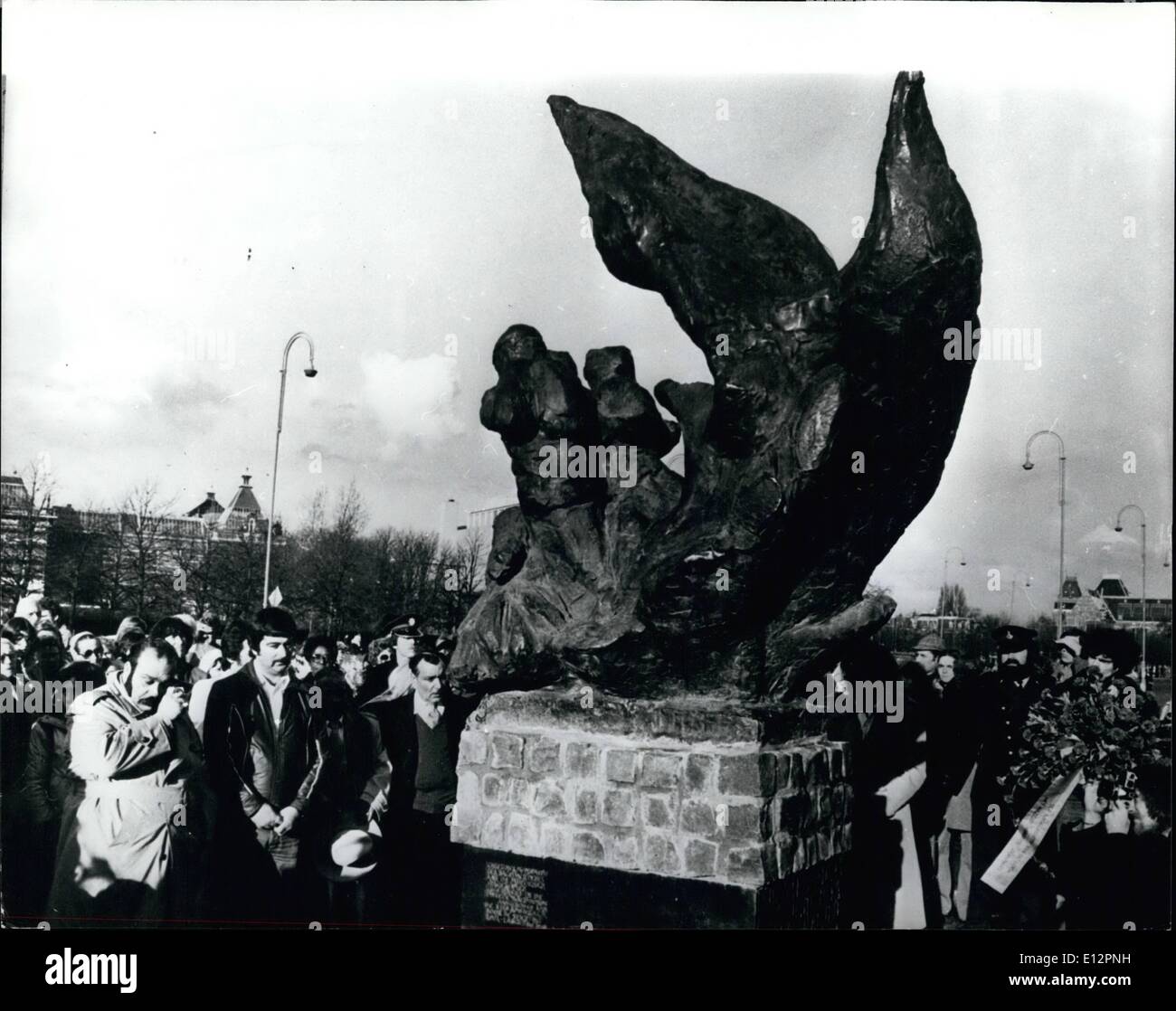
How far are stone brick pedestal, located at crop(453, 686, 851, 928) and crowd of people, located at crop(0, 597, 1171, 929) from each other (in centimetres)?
98

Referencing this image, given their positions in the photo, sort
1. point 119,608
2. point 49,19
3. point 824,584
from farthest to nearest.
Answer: point 119,608 → point 49,19 → point 824,584

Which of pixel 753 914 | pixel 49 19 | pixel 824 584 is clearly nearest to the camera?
pixel 753 914

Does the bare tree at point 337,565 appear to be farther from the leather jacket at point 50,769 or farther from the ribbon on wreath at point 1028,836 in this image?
the ribbon on wreath at point 1028,836

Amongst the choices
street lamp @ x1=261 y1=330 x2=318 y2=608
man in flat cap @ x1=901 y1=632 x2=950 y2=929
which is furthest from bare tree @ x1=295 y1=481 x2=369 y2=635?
man in flat cap @ x1=901 y1=632 x2=950 y2=929

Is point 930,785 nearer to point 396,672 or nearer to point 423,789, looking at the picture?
point 423,789

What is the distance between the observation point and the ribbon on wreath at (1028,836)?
670cm

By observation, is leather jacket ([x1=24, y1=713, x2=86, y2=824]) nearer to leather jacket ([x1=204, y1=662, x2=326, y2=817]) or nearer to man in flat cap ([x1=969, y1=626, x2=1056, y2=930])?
leather jacket ([x1=204, y1=662, x2=326, y2=817])
